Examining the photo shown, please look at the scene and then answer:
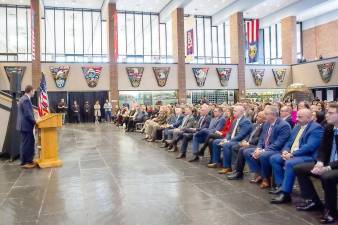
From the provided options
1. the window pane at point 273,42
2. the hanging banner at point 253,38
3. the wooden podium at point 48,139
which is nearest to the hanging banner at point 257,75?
the hanging banner at point 253,38

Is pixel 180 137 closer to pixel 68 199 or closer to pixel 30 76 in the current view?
pixel 68 199

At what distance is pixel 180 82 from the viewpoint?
77.0 feet

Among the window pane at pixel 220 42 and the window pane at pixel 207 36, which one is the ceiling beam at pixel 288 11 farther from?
the window pane at pixel 207 36

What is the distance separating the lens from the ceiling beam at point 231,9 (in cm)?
2277

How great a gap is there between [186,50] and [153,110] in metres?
9.20

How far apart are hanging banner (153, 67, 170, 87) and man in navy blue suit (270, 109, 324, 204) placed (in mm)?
18700

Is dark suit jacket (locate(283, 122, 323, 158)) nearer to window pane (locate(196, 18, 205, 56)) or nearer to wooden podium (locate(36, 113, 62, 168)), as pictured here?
wooden podium (locate(36, 113, 62, 168))

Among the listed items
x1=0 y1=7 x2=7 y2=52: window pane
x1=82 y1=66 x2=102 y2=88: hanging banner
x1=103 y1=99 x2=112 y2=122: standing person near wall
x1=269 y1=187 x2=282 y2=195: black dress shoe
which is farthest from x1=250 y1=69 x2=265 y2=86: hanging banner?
x1=269 y1=187 x2=282 y2=195: black dress shoe

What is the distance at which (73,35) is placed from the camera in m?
26.0

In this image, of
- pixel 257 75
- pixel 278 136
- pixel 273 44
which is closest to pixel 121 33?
pixel 257 75

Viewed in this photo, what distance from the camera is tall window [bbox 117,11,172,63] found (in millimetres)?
26750

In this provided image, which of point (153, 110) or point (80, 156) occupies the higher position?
point (153, 110)

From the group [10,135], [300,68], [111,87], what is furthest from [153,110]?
[300,68]

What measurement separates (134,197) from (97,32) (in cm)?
2336
